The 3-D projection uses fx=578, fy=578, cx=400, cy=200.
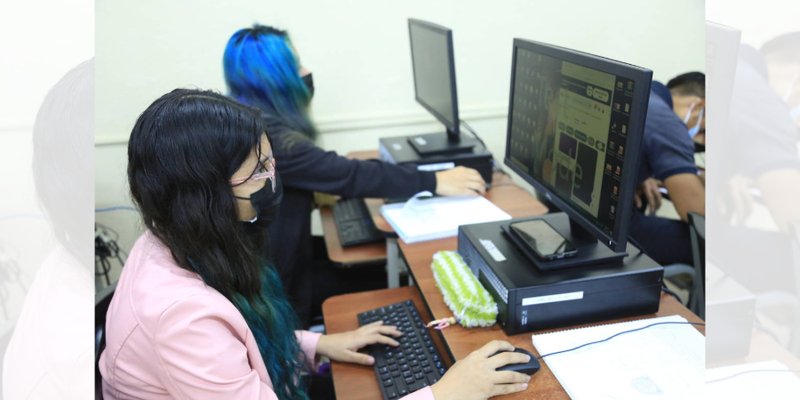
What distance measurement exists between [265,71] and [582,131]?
3.01 feet

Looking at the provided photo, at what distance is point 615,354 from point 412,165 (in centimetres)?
99

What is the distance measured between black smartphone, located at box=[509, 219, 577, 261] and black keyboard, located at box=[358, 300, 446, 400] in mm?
269

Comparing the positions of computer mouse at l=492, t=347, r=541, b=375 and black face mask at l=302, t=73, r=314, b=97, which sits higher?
black face mask at l=302, t=73, r=314, b=97

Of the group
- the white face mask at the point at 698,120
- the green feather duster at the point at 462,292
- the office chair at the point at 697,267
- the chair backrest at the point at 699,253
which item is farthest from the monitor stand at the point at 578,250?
the white face mask at the point at 698,120

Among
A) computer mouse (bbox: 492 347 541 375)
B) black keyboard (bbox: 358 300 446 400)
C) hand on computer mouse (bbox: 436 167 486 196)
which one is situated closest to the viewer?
computer mouse (bbox: 492 347 541 375)

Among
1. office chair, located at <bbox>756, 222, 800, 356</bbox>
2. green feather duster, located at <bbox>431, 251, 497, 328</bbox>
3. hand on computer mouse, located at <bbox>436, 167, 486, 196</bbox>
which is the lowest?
green feather duster, located at <bbox>431, 251, 497, 328</bbox>

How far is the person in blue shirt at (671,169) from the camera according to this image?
1750 millimetres

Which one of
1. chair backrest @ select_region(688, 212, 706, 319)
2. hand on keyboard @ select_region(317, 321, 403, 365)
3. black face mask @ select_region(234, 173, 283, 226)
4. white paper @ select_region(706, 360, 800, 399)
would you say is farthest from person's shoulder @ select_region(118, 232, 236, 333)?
chair backrest @ select_region(688, 212, 706, 319)

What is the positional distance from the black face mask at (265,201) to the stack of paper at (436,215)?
18.2 inches

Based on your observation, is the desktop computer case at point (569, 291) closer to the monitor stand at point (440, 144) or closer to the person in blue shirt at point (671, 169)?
the person in blue shirt at point (671, 169)

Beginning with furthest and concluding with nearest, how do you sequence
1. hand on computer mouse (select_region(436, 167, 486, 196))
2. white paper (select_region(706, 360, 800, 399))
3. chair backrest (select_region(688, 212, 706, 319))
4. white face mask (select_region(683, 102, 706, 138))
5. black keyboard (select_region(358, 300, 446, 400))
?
white face mask (select_region(683, 102, 706, 138))
hand on computer mouse (select_region(436, 167, 486, 196))
chair backrest (select_region(688, 212, 706, 319))
black keyboard (select_region(358, 300, 446, 400))
white paper (select_region(706, 360, 800, 399))

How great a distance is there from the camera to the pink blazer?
31.6 inches

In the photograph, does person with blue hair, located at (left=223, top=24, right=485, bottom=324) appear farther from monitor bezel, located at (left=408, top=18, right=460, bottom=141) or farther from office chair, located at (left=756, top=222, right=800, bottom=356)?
office chair, located at (left=756, top=222, right=800, bottom=356)

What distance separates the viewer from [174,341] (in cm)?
80
